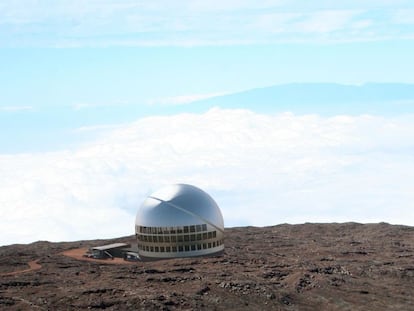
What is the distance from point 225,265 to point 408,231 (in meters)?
50.4

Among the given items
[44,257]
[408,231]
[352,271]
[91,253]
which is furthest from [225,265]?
[408,231]

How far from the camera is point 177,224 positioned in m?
78.8

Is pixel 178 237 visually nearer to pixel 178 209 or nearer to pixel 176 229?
pixel 176 229

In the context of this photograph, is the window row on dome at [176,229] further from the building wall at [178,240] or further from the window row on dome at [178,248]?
the window row on dome at [178,248]

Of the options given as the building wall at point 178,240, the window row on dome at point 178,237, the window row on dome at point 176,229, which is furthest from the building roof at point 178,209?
the window row on dome at point 178,237

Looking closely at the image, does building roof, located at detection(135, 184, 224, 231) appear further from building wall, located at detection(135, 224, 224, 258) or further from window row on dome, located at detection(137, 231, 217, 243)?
window row on dome, located at detection(137, 231, 217, 243)

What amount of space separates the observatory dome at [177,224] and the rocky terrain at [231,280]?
2.69m

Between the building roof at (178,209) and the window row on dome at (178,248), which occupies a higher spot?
the building roof at (178,209)

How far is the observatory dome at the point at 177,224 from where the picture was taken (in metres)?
79.2

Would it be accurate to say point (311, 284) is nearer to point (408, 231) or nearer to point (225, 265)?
point (225, 265)

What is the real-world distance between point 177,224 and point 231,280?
15.0 m

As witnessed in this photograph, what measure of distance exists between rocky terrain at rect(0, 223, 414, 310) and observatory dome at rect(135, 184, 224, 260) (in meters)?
2.69

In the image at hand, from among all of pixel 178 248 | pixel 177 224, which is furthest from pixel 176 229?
pixel 178 248

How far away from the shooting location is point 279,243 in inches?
3986
